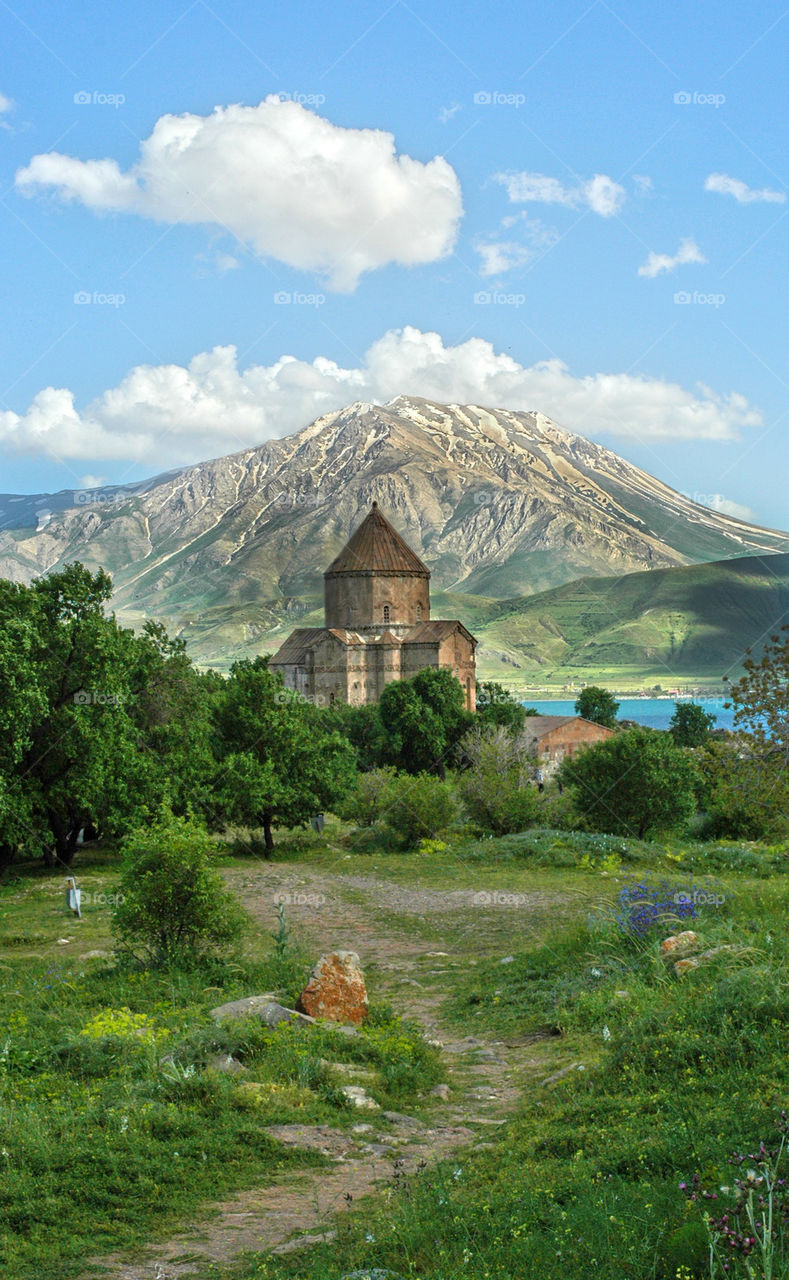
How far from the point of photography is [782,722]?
11.7m

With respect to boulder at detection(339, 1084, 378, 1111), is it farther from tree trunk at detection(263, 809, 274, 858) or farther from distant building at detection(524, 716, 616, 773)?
distant building at detection(524, 716, 616, 773)

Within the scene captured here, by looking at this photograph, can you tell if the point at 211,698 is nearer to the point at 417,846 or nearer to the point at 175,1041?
the point at 417,846

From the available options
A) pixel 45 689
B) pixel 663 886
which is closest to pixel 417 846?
pixel 45 689

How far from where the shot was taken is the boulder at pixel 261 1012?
350 inches

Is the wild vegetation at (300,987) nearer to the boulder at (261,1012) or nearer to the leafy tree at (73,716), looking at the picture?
the leafy tree at (73,716)

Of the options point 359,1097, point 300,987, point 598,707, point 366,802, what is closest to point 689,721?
point 598,707

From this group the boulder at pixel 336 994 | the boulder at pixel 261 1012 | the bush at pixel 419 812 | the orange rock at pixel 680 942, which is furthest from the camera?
the bush at pixel 419 812

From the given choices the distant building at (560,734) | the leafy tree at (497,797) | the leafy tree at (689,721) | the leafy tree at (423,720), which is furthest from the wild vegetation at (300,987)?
the leafy tree at (689,721)

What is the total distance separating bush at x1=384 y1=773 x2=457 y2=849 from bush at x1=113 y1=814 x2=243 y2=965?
564 inches

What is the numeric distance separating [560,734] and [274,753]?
42.9 metres

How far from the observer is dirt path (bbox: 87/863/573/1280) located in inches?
210

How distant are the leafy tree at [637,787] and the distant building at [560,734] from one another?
34.9 metres

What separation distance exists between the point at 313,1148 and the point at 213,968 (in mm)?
4984

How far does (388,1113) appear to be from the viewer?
24.0ft
